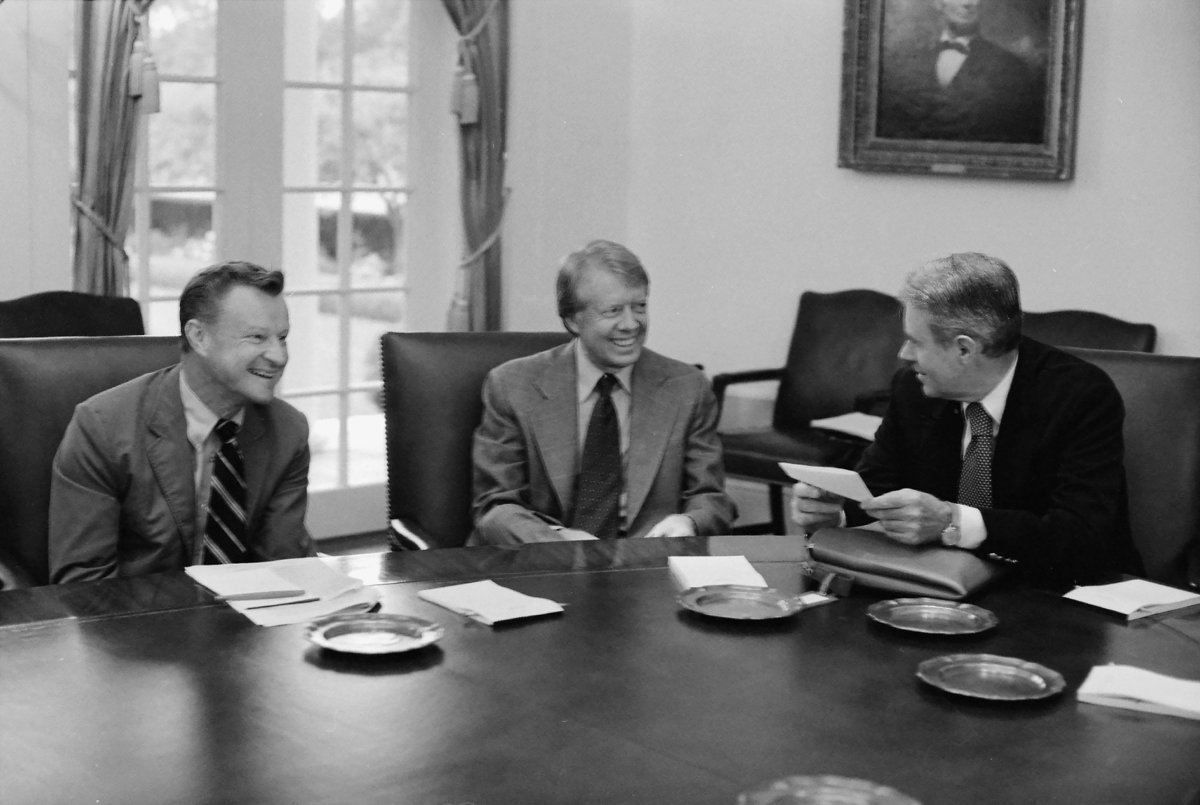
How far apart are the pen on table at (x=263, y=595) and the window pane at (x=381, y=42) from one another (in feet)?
12.8

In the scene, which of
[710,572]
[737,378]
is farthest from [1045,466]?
[737,378]

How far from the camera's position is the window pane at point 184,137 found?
18.0 feet

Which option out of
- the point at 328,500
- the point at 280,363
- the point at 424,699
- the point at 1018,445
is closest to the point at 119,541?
the point at 280,363

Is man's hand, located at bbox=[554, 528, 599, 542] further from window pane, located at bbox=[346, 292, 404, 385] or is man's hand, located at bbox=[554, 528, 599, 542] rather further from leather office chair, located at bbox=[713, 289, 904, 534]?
window pane, located at bbox=[346, 292, 404, 385]

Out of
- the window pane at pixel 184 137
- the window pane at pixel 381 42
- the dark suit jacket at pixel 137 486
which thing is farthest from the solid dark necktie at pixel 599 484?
the window pane at pixel 381 42

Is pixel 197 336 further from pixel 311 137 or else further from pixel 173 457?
Answer: pixel 311 137

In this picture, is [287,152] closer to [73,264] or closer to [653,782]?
[73,264]

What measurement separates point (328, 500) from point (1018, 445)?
357 cm

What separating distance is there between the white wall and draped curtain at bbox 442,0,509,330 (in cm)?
16

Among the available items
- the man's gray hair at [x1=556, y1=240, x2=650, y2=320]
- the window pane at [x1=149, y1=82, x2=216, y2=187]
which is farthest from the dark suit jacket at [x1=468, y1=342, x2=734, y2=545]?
the window pane at [x1=149, y1=82, x2=216, y2=187]

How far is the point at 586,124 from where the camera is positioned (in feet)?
21.7

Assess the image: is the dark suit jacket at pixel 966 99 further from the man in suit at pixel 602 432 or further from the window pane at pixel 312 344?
the man in suit at pixel 602 432

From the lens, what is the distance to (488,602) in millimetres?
2492

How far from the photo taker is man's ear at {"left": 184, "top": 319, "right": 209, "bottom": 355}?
302 cm
